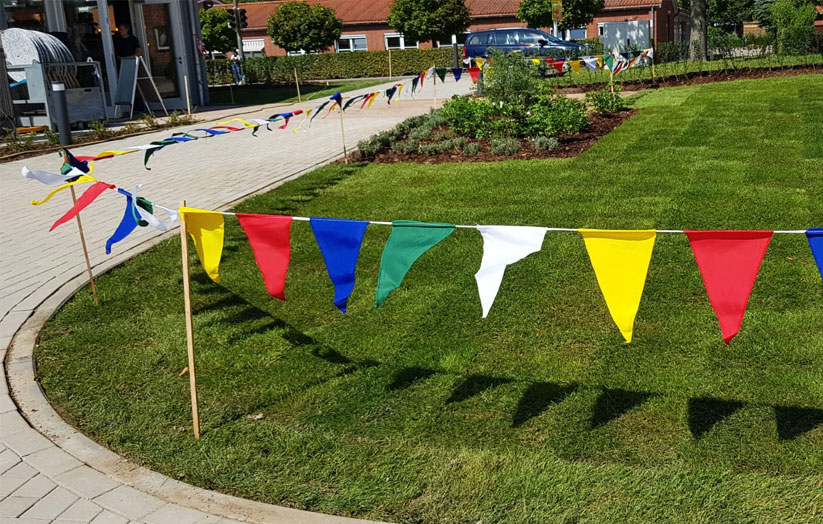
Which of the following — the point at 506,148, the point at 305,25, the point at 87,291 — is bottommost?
the point at 87,291

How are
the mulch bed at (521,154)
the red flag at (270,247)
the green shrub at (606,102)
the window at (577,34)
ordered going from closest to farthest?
the red flag at (270,247) < the mulch bed at (521,154) < the green shrub at (606,102) < the window at (577,34)

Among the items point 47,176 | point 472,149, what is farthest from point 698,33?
point 47,176

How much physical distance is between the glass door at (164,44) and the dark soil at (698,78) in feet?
36.9

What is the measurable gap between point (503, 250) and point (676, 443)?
4.44ft

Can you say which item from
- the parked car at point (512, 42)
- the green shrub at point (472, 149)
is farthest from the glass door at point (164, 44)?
the green shrub at point (472, 149)

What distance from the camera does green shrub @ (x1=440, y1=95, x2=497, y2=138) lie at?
1377 centimetres

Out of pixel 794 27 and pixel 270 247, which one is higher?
pixel 794 27

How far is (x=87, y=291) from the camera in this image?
697cm

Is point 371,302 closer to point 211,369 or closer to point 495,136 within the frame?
point 211,369

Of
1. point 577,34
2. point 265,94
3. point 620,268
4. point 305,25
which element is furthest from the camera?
point 577,34

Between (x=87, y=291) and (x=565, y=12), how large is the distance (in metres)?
37.7

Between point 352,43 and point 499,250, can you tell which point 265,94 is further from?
point 499,250

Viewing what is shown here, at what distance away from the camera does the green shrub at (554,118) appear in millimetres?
13250

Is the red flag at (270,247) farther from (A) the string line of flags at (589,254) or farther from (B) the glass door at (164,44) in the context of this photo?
(B) the glass door at (164,44)
